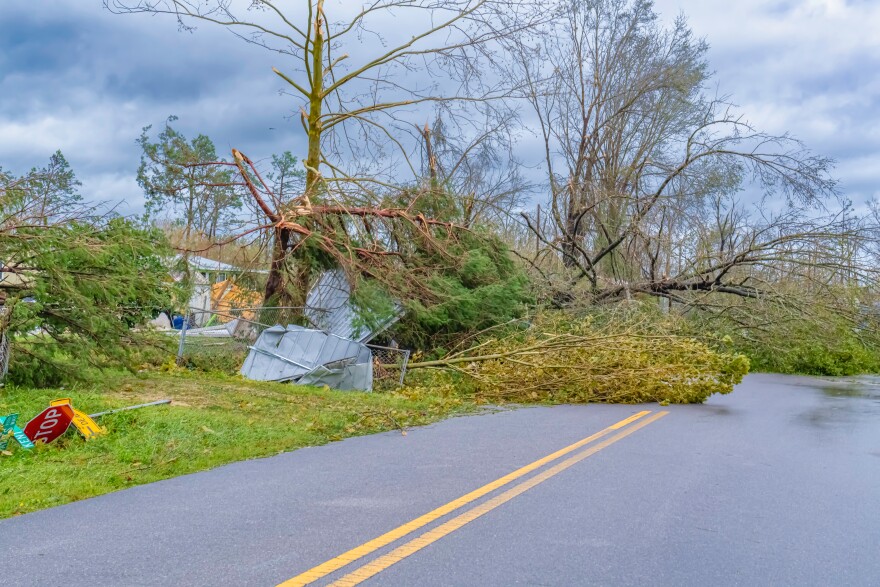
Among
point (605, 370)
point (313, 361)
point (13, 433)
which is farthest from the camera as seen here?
point (313, 361)

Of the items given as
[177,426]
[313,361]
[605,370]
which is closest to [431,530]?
[177,426]

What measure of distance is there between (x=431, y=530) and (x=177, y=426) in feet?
14.0

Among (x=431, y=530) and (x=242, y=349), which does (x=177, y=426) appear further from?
(x=242, y=349)

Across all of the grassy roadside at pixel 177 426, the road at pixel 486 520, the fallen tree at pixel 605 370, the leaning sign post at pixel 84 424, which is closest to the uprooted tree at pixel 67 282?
the grassy roadside at pixel 177 426

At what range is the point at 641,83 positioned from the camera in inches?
1044

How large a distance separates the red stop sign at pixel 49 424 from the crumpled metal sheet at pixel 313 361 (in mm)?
6542

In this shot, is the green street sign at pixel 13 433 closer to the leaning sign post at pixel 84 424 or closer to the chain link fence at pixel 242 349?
the leaning sign post at pixel 84 424

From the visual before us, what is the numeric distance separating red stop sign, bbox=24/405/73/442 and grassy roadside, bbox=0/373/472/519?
0.13 metres

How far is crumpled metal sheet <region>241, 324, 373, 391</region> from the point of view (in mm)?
14023

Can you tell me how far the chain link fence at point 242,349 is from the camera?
14772mm

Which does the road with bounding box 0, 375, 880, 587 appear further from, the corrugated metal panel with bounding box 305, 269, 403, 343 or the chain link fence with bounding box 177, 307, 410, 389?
the corrugated metal panel with bounding box 305, 269, 403, 343

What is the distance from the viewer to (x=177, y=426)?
329 inches

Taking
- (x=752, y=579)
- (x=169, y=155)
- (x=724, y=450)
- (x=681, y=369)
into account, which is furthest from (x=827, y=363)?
(x=752, y=579)

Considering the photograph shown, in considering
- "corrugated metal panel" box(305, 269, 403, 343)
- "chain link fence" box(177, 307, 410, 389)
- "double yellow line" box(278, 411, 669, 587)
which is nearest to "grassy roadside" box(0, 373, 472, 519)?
"chain link fence" box(177, 307, 410, 389)
